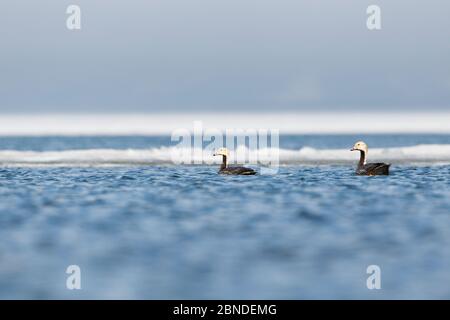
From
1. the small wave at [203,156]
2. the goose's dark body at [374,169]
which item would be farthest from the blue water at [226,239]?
the small wave at [203,156]

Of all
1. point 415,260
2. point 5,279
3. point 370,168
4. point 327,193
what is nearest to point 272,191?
point 327,193

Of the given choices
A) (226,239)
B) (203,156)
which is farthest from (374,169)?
(203,156)

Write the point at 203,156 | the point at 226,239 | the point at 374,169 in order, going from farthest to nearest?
Result: 1. the point at 203,156
2. the point at 374,169
3. the point at 226,239

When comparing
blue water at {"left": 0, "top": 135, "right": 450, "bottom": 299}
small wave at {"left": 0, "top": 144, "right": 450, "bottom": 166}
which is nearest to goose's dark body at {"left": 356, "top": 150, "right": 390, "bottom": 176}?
blue water at {"left": 0, "top": 135, "right": 450, "bottom": 299}

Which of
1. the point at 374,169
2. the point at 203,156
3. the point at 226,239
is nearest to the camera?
the point at 226,239

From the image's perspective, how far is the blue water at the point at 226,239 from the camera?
11312 millimetres

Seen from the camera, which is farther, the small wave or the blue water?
the small wave

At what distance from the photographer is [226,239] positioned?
575 inches

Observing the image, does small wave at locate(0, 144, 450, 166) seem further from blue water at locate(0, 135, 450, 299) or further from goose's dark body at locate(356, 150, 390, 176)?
blue water at locate(0, 135, 450, 299)

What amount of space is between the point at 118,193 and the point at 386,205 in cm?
787

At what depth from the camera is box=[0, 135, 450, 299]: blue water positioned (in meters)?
11.3

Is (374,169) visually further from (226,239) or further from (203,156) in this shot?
(203,156)

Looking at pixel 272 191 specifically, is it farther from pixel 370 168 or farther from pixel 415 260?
pixel 415 260

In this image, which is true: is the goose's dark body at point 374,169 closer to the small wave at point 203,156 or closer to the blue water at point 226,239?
the blue water at point 226,239
